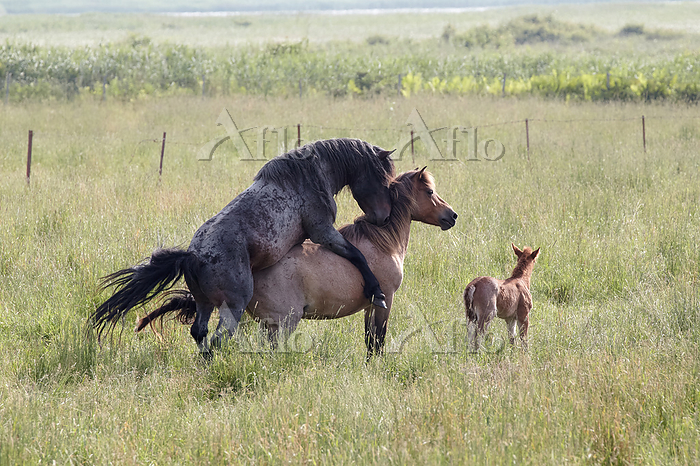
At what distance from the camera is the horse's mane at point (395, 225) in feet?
14.5

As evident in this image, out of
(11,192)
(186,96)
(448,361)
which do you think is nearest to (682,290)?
(448,361)

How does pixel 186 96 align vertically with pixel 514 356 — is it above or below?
above

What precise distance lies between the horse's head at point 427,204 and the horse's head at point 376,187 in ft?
0.98

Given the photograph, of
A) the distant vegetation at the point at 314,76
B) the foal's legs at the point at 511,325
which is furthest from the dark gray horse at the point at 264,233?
the distant vegetation at the point at 314,76

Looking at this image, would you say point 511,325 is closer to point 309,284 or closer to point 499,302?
point 499,302

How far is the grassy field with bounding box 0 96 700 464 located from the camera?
3.10 metres

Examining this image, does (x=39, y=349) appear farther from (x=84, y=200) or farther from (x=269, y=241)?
(x=84, y=200)

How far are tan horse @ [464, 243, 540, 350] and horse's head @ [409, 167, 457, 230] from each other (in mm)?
518

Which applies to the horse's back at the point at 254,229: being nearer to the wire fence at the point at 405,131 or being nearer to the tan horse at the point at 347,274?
the tan horse at the point at 347,274

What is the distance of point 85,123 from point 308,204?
14.5m

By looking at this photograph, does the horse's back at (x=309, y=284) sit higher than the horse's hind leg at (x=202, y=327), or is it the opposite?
the horse's back at (x=309, y=284)

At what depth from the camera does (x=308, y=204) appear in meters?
4.10

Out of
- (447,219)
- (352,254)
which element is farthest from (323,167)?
(447,219)

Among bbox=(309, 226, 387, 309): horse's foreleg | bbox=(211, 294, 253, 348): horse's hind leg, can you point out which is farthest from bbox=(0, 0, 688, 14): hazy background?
bbox=(211, 294, 253, 348): horse's hind leg
